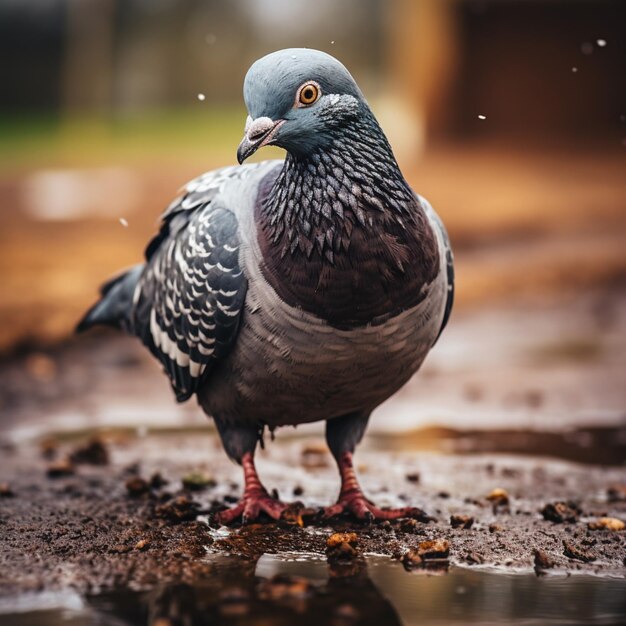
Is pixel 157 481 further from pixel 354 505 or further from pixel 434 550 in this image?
pixel 434 550

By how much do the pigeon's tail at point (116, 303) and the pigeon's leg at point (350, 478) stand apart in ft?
3.49

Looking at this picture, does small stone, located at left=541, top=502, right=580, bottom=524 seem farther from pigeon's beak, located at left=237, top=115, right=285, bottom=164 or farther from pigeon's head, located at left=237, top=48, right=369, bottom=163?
pigeon's beak, located at left=237, top=115, right=285, bottom=164

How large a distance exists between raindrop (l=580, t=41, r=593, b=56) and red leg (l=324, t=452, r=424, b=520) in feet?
38.4

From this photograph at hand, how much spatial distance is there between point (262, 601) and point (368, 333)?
958 mm

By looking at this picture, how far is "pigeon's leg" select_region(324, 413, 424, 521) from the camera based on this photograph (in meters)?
4.24

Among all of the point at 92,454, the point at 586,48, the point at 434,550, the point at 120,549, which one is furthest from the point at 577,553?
the point at 586,48

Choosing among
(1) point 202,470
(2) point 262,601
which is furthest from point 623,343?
(2) point 262,601

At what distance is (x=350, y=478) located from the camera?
432 centimetres

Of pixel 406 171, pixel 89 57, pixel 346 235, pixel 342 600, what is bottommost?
pixel 342 600

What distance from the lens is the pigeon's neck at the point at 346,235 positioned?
3.64 meters

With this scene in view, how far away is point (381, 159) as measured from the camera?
3.70 metres

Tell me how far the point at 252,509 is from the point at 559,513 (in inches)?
46.3

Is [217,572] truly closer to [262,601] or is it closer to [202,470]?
[262,601]

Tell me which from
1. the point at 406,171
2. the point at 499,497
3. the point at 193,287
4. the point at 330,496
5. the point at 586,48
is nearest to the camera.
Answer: the point at 193,287
